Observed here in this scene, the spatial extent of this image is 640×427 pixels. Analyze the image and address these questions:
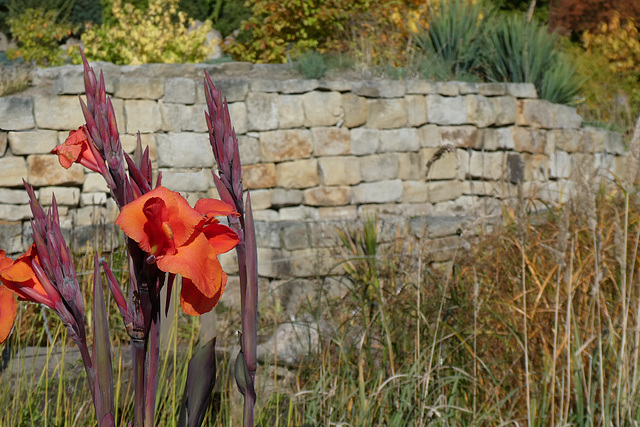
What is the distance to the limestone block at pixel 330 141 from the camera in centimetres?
594

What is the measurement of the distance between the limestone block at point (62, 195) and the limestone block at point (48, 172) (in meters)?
0.06

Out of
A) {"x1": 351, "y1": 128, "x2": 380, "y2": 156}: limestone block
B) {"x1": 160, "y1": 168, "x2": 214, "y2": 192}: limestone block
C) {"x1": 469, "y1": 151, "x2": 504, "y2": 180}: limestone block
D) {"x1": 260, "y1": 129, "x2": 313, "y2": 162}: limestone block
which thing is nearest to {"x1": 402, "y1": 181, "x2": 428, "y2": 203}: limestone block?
{"x1": 351, "y1": 128, "x2": 380, "y2": 156}: limestone block

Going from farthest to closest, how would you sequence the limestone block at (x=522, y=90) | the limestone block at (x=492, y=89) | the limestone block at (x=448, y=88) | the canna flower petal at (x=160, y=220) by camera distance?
the limestone block at (x=522, y=90), the limestone block at (x=492, y=89), the limestone block at (x=448, y=88), the canna flower petal at (x=160, y=220)

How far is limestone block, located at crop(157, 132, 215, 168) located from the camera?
568 centimetres

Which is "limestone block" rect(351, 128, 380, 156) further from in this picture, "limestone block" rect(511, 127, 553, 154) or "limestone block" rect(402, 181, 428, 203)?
"limestone block" rect(511, 127, 553, 154)

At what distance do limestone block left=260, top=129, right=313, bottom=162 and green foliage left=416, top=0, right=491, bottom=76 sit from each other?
2202 mm

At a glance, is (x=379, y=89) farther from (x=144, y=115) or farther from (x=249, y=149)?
(x=144, y=115)

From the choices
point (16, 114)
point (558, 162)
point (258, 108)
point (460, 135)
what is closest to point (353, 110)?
point (258, 108)

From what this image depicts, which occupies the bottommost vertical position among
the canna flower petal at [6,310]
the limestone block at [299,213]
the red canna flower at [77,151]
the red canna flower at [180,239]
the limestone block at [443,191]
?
the limestone block at [299,213]

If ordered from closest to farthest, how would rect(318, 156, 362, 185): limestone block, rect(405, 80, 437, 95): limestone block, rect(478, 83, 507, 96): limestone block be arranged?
rect(318, 156, 362, 185): limestone block < rect(405, 80, 437, 95): limestone block < rect(478, 83, 507, 96): limestone block

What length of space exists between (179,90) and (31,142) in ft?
4.33

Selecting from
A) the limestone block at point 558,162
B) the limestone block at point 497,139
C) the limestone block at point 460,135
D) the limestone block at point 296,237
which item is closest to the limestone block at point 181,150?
the limestone block at point 296,237

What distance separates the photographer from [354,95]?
6031mm

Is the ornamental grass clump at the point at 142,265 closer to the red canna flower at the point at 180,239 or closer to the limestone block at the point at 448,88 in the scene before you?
the red canna flower at the point at 180,239
